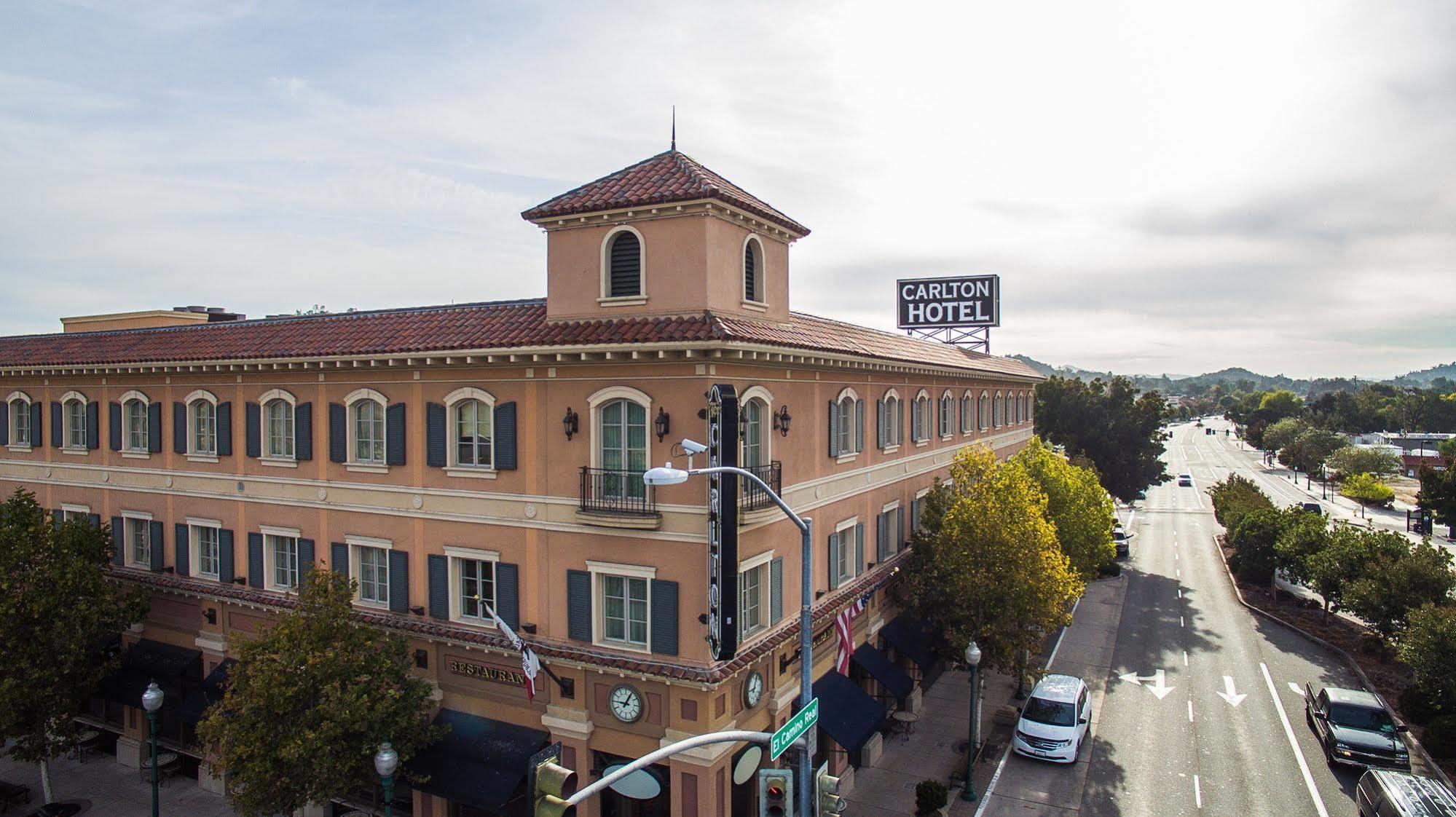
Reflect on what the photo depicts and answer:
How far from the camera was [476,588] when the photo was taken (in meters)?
20.4

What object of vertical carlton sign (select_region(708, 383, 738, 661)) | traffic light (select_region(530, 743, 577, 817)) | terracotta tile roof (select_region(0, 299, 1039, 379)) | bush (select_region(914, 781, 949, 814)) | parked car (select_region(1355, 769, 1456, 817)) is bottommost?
bush (select_region(914, 781, 949, 814))

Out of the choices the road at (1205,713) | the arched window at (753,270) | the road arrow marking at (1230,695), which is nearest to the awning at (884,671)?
the road at (1205,713)

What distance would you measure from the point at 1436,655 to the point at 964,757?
558 inches

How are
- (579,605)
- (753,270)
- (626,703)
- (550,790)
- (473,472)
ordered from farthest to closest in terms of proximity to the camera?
(753,270) < (473,472) < (579,605) < (626,703) < (550,790)

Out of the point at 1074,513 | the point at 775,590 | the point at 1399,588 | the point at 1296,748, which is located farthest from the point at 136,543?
the point at 1399,588

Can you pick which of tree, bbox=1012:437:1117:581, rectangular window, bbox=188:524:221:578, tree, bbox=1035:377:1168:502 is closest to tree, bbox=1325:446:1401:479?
tree, bbox=1035:377:1168:502

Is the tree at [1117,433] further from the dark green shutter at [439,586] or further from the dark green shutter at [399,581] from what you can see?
the dark green shutter at [399,581]

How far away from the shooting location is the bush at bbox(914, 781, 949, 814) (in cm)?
2092

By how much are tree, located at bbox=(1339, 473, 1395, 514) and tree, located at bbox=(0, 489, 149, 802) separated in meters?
95.3

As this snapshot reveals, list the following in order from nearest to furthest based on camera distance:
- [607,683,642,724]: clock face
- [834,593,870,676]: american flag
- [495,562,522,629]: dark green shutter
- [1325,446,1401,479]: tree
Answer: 1. [607,683,642,724]: clock face
2. [495,562,522,629]: dark green shutter
3. [834,593,870,676]: american flag
4. [1325,446,1401,479]: tree

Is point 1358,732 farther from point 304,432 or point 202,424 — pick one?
point 202,424

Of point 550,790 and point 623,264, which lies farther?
point 623,264

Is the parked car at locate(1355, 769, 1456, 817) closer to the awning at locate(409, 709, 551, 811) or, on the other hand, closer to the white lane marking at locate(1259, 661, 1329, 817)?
the white lane marking at locate(1259, 661, 1329, 817)

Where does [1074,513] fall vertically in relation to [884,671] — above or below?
above
